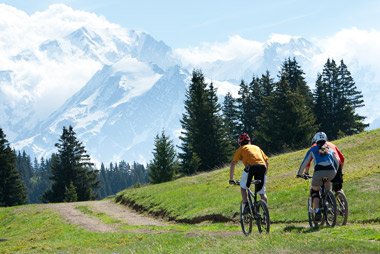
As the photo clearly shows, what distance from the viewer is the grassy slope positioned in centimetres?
1684

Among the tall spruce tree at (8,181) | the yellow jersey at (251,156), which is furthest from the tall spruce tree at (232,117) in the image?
the yellow jersey at (251,156)

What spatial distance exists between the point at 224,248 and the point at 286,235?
1846mm

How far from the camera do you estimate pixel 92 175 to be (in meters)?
71.4

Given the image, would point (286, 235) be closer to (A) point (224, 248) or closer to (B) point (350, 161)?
(A) point (224, 248)

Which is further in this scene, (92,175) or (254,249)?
(92,175)

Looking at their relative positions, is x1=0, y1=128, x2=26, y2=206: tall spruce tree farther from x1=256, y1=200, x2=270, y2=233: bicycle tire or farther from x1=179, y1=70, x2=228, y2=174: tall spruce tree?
x1=256, y1=200, x2=270, y2=233: bicycle tire

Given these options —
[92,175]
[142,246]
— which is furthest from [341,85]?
[142,246]

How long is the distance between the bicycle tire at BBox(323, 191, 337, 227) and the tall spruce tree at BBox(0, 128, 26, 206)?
5742cm

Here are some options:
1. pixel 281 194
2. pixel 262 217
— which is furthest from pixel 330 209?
pixel 281 194

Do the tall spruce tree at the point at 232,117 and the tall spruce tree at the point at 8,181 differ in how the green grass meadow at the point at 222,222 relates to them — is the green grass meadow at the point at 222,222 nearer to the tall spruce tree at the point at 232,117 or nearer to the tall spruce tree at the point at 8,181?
the tall spruce tree at the point at 8,181

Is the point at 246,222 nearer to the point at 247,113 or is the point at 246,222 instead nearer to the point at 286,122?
the point at 286,122

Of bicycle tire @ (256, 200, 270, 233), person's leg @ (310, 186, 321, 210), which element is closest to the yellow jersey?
bicycle tire @ (256, 200, 270, 233)

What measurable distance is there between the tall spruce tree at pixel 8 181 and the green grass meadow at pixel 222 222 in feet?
83.2

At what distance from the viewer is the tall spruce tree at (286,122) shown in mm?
51016
